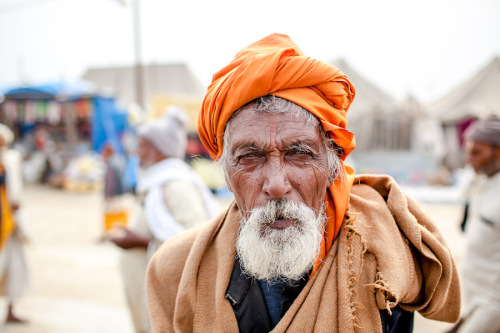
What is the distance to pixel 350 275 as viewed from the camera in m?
1.37

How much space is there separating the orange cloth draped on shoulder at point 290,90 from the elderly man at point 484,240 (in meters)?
2.29

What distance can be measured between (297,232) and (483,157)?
2901mm

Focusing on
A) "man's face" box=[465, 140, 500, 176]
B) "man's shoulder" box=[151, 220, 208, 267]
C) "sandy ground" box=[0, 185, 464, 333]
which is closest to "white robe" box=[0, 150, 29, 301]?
"sandy ground" box=[0, 185, 464, 333]

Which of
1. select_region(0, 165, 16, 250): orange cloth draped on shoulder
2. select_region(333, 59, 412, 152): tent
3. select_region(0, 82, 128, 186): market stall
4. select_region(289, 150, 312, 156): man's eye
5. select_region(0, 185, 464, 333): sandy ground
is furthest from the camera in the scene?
select_region(333, 59, 412, 152): tent

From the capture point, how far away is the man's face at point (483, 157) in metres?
3.40

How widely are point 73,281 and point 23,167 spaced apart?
13093 millimetres

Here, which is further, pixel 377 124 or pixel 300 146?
pixel 377 124

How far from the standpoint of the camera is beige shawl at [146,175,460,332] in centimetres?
133

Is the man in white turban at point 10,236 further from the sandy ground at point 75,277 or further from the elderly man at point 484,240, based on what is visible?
the elderly man at point 484,240

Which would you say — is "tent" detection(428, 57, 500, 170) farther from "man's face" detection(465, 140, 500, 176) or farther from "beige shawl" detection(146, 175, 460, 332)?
"beige shawl" detection(146, 175, 460, 332)

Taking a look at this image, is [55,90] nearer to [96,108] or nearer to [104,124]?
[96,108]

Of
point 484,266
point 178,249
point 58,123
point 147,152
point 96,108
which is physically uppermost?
point 147,152

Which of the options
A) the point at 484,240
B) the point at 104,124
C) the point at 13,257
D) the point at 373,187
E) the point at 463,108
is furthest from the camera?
the point at 463,108

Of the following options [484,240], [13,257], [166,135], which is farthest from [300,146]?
[13,257]
